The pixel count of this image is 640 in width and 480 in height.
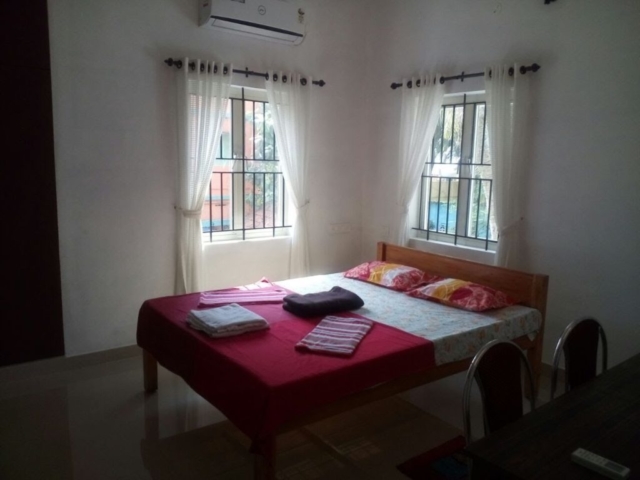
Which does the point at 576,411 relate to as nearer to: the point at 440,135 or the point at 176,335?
the point at 176,335

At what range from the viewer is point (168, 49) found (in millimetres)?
3559

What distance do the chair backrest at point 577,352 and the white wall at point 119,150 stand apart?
2742 millimetres

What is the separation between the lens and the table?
4.07 ft

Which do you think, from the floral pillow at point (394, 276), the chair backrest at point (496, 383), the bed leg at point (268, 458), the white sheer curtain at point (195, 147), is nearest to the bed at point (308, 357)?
the bed leg at point (268, 458)

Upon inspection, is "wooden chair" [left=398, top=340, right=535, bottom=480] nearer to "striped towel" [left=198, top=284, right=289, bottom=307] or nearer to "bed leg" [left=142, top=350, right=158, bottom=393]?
"striped towel" [left=198, top=284, right=289, bottom=307]

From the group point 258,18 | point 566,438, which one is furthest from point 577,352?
point 258,18

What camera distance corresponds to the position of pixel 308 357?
7.48 feet

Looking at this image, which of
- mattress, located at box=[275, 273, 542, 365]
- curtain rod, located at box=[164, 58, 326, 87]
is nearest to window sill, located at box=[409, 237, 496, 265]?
mattress, located at box=[275, 273, 542, 365]

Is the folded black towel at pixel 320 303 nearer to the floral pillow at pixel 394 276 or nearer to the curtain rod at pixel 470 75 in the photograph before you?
the floral pillow at pixel 394 276

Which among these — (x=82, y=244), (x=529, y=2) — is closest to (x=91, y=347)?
(x=82, y=244)

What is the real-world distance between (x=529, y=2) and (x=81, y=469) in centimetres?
384

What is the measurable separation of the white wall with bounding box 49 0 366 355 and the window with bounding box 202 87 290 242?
20 centimetres

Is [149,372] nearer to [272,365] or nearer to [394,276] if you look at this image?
[272,365]

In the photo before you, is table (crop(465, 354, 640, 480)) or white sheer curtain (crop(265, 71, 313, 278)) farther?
white sheer curtain (crop(265, 71, 313, 278))
